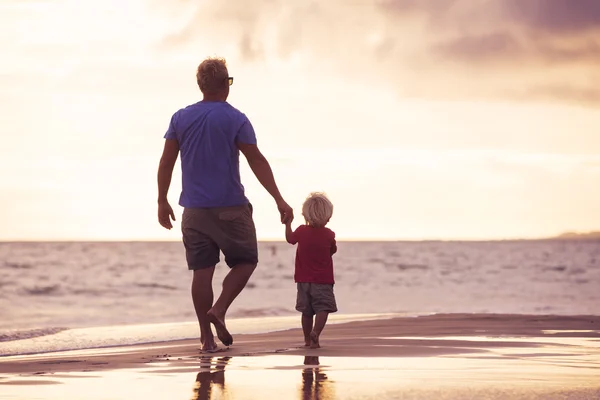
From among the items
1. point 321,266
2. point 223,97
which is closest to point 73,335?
Result: point 321,266

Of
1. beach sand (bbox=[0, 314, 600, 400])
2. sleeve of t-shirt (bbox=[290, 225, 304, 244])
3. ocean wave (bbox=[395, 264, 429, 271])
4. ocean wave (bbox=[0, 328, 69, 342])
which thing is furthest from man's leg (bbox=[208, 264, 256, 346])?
ocean wave (bbox=[395, 264, 429, 271])

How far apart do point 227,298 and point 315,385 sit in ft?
6.42

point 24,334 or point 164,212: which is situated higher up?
point 164,212

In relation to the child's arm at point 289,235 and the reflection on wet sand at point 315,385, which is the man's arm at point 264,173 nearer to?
the child's arm at point 289,235

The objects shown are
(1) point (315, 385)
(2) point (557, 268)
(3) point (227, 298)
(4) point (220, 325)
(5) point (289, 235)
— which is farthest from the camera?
(2) point (557, 268)

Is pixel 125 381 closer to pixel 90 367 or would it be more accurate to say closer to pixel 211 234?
pixel 90 367

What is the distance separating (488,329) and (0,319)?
13.8m

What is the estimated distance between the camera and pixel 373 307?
2050 centimetres

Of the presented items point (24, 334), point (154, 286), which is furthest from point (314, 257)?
point (154, 286)

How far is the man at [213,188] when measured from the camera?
649 centimetres

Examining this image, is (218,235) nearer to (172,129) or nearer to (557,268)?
(172,129)

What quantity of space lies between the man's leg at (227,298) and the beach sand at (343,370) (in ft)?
0.41

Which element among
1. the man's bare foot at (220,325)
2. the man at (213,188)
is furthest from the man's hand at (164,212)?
the man's bare foot at (220,325)

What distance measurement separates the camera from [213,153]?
21.3 ft
